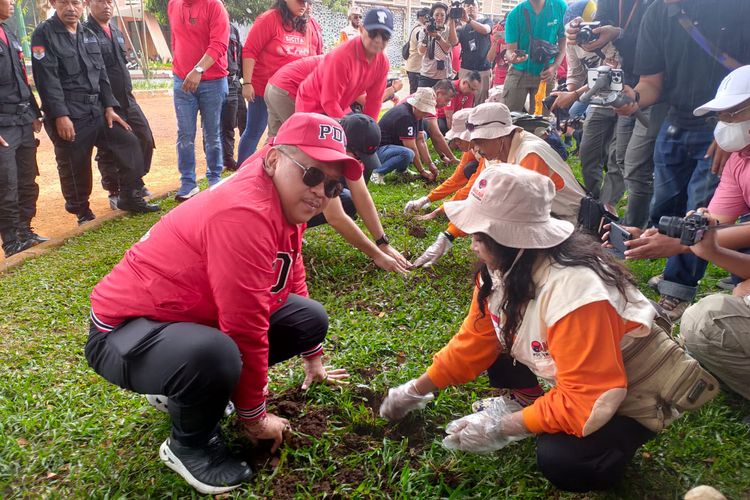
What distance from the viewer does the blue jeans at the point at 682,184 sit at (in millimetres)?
3346

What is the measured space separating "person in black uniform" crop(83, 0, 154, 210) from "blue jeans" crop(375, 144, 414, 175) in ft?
8.38

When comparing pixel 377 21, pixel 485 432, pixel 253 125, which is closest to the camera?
pixel 485 432

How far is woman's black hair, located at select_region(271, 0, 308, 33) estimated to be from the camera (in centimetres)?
542

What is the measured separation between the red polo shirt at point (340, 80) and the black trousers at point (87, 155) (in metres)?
2.02

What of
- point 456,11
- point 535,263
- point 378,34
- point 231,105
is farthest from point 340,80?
point 456,11

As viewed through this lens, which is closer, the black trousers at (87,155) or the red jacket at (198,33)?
the black trousers at (87,155)

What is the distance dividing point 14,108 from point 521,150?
398cm

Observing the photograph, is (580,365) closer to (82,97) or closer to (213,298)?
(213,298)

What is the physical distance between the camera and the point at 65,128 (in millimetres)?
4992

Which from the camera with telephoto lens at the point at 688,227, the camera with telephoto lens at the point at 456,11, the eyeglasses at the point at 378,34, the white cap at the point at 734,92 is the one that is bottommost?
the camera with telephoto lens at the point at 688,227

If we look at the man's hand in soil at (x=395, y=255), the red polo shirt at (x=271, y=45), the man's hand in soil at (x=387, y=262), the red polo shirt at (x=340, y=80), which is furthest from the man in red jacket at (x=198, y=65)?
the man's hand in soil at (x=387, y=262)

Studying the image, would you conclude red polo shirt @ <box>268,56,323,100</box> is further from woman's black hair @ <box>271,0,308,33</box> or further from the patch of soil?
→ the patch of soil

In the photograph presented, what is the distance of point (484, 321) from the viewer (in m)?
2.14

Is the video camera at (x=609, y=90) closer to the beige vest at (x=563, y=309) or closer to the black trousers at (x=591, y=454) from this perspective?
the beige vest at (x=563, y=309)
